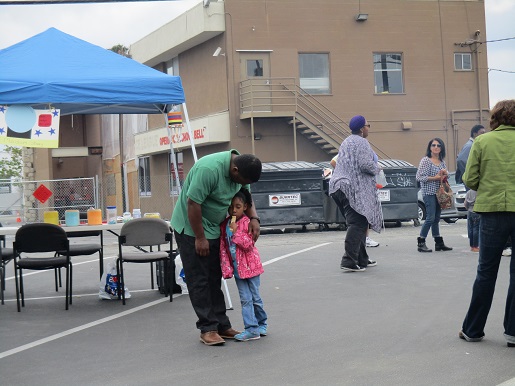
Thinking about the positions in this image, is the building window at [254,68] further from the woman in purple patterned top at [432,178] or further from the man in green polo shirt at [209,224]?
the man in green polo shirt at [209,224]

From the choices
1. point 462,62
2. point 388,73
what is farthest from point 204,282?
point 462,62

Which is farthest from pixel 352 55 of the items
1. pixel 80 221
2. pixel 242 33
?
pixel 80 221

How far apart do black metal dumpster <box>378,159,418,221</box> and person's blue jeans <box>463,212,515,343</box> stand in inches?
660

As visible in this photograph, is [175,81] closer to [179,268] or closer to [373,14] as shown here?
[179,268]

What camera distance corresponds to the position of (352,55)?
106 ft

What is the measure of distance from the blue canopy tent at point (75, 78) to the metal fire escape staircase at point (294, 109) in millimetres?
20027

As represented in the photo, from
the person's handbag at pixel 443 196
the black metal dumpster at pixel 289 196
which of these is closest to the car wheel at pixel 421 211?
the black metal dumpster at pixel 289 196

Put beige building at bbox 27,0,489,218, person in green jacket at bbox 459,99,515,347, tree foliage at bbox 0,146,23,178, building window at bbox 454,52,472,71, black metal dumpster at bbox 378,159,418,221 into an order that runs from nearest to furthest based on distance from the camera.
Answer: person in green jacket at bbox 459,99,515,347
black metal dumpster at bbox 378,159,418,221
beige building at bbox 27,0,489,218
building window at bbox 454,52,472,71
tree foliage at bbox 0,146,23,178

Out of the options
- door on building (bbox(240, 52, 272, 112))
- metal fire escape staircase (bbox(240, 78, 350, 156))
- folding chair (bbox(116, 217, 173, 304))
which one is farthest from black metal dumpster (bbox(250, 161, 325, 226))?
folding chair (bbox(116, 217, 173, 304))

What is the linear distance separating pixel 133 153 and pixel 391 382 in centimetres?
3622

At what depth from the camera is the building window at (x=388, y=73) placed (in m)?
33.0

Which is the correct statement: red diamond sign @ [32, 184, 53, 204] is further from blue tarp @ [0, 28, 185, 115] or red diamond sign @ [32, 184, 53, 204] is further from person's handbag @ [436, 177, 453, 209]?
person's handbag @ [436, 177, 453, 209]

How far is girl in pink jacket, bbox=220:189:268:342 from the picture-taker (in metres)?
7.48

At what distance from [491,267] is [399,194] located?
56.3ft
